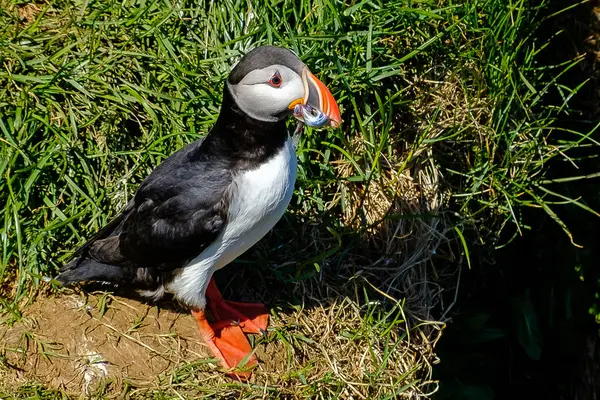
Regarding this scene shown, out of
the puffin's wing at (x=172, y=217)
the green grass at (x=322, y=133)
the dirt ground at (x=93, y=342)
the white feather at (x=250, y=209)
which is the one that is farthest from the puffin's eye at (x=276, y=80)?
the dirt ground at (x=93, y=342)

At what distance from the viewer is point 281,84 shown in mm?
3043

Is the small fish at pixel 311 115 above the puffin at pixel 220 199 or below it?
above

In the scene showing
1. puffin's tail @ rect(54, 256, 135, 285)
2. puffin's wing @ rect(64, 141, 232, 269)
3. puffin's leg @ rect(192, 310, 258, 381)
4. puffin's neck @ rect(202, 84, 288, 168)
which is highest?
→ puffin's neck @ rect(202, 84, 288, 168)

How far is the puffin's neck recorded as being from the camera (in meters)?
3.20

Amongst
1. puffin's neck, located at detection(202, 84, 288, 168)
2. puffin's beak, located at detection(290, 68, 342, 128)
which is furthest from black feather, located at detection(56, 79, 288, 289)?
puffin's beak, located at detection(290, 68, 342, 128)

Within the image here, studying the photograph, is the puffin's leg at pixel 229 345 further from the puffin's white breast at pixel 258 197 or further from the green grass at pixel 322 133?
the puffin's white breast at pixel 258 197

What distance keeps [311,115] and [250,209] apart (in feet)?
1.56

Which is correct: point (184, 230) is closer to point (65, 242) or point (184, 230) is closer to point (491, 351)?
point (65, 242)

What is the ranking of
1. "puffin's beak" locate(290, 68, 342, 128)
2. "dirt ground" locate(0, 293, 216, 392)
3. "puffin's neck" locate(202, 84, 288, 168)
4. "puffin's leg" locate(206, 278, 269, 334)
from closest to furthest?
"puffin's beak" locate(290, 68, 342, 128), "puffin's neck" locate(202, 84, 288, 168), "dirt ground" locate(0, 293, 216, 392), "puffin's leg" locate(206, 278, 269, 334)

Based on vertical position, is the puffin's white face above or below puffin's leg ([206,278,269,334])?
above

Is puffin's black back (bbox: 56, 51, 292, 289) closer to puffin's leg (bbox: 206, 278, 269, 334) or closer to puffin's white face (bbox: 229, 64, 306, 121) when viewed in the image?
puffin's white face (bbox: 229, 64, 306, 121)

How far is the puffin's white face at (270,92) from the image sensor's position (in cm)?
302

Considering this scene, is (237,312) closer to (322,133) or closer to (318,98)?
(322,133)

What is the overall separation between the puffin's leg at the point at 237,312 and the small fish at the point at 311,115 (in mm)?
1141
